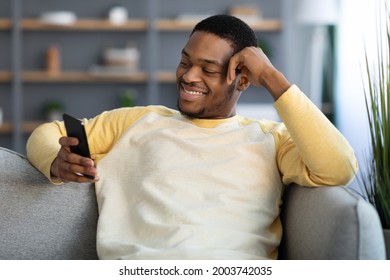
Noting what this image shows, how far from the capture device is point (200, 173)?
178 centimetres

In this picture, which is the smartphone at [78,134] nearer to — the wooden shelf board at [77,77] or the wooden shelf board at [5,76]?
the wooden shelf board at [77,77]

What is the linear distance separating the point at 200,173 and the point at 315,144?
0.32 metres

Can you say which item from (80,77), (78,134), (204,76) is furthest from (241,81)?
(80,77)

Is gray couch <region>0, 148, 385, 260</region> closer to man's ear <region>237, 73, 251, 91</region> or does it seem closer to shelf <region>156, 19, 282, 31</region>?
man's ear <region>237, 73, 251, 91</region>

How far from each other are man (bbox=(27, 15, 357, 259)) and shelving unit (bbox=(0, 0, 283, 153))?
3765 mm

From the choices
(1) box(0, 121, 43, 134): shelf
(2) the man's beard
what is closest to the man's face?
(2) the man's beard

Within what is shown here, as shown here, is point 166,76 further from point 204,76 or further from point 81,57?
point 204,76

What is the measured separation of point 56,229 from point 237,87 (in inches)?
25.4

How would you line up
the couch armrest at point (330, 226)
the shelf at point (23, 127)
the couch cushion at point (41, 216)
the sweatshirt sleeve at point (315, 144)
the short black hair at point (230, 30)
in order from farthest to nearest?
the shelf at point (23, 127) < the short black hair at point (230, 30) < the couch cushion at point (41, 216) < the sweatshirt sleeve at point (315, 144) < the couch armrest at point (330, 226)

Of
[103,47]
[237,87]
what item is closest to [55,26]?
[103,47]

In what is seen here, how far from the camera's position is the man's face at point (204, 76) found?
186 cm

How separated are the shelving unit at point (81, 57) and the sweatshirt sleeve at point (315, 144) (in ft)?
13.3

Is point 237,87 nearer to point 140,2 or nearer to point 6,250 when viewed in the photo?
point 6,250

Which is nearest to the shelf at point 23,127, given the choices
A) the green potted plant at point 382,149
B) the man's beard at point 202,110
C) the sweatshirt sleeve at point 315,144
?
the man's beard at point 202,110
